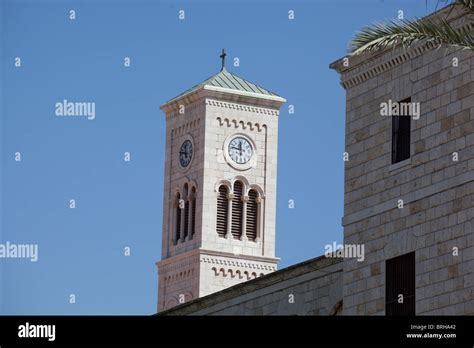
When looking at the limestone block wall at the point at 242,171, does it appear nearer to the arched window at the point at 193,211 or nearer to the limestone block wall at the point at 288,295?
the arched window at the point at 193,211

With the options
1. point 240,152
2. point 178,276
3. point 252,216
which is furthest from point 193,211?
point 240,152

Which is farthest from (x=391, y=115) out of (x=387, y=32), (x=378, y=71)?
(x=387, y=32)

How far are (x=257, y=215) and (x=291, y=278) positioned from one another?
4838 cm

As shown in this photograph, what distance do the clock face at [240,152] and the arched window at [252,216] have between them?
1.58m

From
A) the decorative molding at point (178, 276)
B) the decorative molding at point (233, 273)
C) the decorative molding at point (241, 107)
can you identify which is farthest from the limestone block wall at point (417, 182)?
the decorative molding at point (178, 276)

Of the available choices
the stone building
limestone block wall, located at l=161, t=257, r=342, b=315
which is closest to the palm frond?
the stone building

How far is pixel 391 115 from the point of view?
3541 cm

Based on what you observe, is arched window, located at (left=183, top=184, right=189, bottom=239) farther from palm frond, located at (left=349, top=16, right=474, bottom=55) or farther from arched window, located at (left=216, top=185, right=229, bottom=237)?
palm frond, located at (left=349, top=16, right=474, bottom=55)

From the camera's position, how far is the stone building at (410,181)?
109 ft

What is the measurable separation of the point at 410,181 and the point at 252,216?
184 ft

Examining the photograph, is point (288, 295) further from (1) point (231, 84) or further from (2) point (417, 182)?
(1) point (231, 84)

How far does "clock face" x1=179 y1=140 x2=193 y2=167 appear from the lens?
9100cm

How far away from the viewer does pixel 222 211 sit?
89.8m
